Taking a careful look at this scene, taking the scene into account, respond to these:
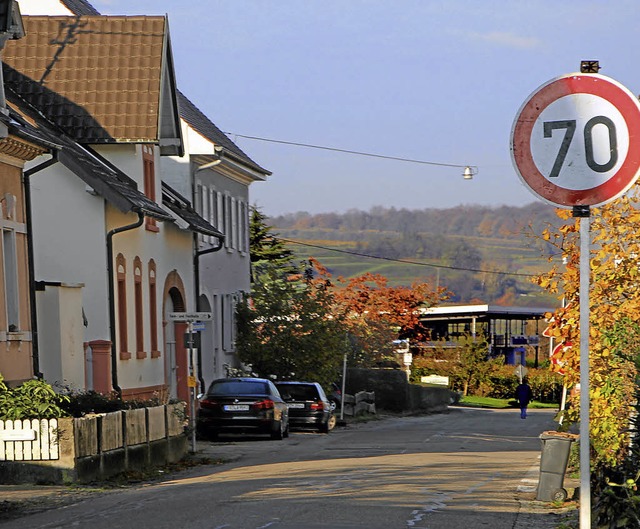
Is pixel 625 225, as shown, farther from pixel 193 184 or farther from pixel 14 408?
pixel 193 184

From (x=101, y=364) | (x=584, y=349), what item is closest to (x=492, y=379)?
(x=101, y=364)

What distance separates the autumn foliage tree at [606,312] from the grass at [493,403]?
160ft

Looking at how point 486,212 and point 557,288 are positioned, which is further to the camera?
point 486,212

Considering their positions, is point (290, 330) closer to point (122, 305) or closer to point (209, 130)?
point (209, 130)

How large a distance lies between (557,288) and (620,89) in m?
9.64

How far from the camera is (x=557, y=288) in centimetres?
1577

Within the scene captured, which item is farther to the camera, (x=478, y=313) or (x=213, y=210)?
(x=478, y=313)

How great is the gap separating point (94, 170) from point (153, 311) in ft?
17.9

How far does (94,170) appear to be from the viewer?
27.4m

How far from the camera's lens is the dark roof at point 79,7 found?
113 feet

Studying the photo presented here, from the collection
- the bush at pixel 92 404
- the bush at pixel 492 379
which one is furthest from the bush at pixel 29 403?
the bush at pixel 492 379

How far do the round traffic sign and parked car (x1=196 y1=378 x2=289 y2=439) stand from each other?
76.4 ft

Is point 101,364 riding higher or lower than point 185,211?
lower

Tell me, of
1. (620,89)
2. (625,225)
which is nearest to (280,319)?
(625,225)
